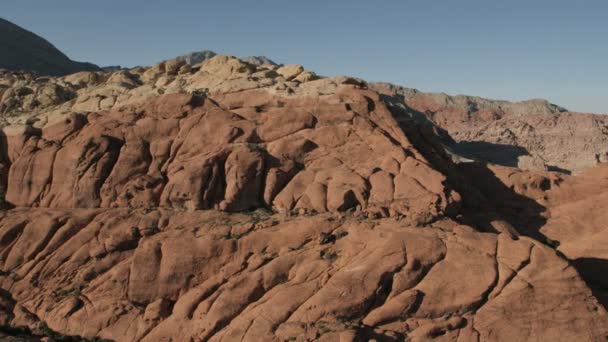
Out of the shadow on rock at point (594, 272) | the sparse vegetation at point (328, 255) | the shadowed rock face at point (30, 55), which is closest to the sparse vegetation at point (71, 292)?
the sparse vegetation at point (328, 255)

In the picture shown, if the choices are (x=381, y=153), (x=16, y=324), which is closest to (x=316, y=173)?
(x=381, y=153)

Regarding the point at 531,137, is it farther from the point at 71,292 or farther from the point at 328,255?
the point at 71,292

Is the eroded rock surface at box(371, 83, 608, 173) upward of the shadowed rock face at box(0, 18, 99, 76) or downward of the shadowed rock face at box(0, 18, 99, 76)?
downward

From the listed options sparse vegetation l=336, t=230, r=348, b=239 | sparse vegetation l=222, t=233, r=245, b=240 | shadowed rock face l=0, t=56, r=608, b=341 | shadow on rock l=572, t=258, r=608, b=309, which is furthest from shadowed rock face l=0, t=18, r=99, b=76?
shadow on rock l=572, t=258, r=608, b=309

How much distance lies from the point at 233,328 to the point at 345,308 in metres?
6.28

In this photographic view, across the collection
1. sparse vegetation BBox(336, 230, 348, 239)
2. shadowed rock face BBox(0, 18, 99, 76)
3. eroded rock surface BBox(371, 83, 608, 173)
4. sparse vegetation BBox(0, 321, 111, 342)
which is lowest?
sparse vegetation BBox(0, 321, 111, 342)

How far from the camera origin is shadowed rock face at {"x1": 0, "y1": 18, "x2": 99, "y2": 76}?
137625 millimetres

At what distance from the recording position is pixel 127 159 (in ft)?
139

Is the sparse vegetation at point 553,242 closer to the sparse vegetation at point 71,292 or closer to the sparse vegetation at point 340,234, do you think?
the sparse vegetation at point 340,234

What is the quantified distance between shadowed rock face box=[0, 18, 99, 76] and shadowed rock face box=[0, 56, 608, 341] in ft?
311

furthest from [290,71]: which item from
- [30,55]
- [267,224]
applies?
[30,55]

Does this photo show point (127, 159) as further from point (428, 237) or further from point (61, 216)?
point (428, 237)

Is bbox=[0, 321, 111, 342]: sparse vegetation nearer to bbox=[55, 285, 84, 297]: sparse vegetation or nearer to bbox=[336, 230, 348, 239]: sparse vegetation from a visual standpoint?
bbox=[55, 285, 84, 297]: sparse vegetation

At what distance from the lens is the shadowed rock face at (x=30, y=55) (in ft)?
452
